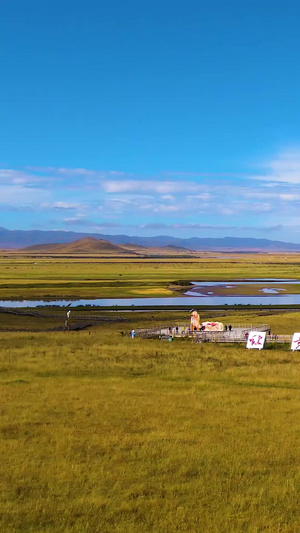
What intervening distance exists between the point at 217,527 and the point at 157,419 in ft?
28.1

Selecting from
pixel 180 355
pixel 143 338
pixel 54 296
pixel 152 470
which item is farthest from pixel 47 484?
pixel 54 296

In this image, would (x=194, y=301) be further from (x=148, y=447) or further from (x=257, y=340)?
(x=148, y=447)

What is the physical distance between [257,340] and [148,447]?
2467cm

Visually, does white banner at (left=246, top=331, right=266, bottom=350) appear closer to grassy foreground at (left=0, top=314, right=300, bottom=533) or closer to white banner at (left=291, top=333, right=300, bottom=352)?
white banner at (left=291, top=333, right=300, bottom=352)

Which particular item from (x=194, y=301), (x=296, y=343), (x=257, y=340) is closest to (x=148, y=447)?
(x=257, y=340)

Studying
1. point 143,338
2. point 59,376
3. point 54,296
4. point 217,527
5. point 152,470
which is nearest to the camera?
point 217,527

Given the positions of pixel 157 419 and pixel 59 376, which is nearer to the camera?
pixel 157 419

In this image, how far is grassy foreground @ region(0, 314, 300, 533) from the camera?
1184 centimetres

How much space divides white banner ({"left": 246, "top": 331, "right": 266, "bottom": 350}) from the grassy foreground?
7377mm

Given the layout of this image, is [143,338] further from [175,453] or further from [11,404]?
[175,453]

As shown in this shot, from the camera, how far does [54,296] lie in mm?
81438

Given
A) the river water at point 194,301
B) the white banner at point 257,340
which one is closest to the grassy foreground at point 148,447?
the white banner at point 257,340

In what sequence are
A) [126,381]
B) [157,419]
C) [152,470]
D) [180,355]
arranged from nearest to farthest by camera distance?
[152,470] → [157,419] → [126,381] → [180,355]

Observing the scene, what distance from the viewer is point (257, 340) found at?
3984 centimetres
